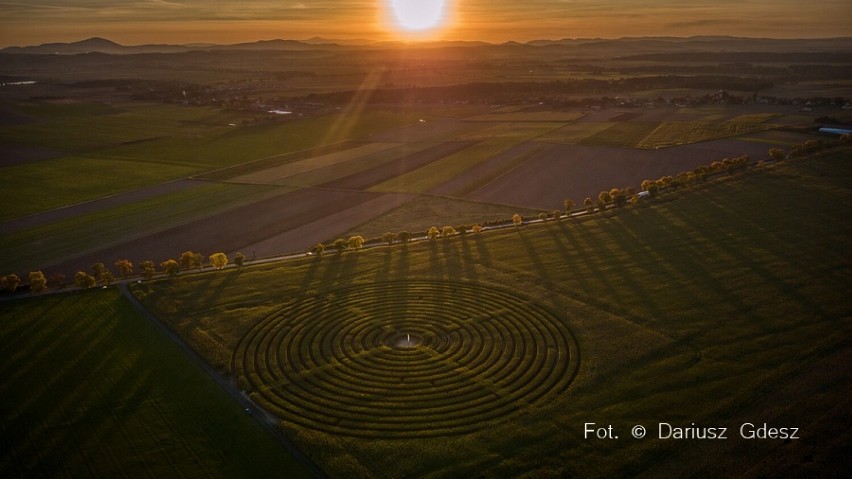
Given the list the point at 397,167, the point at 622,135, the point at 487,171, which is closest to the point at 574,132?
the point at 622,135

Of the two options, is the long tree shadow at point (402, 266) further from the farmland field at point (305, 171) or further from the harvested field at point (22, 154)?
the harvested field at point (22, 154)

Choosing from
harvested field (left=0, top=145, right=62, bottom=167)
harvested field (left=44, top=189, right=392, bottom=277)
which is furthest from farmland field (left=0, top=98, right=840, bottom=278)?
harvested field (left=0, top=145, right=62, bottom=167)

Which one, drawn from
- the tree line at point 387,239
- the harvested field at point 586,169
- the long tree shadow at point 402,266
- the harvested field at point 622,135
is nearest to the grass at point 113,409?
the tree line at point 387,239

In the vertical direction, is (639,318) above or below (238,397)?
above

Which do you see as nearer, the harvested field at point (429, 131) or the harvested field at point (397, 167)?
the harvested field at point (397, 167)

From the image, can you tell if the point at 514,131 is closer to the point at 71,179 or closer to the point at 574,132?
the point at 574,132

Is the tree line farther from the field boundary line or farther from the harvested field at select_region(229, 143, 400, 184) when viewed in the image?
the harvested field at select_region(229, 143, 400, 184)

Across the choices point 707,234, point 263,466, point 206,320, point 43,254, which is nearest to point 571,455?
point 263,466
